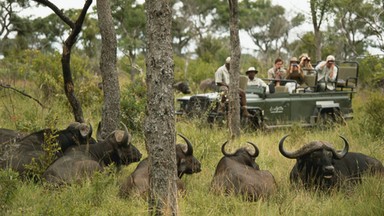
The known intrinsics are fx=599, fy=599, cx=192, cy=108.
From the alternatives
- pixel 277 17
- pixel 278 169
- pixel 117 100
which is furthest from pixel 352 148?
pixel 277 17

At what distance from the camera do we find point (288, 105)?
13344 millimetres

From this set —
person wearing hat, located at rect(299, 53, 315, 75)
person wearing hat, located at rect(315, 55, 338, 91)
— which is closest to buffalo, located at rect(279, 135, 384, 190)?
person wearing hat, located at rect(315, 55, 338, 91)

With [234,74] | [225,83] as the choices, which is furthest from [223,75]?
[234,74]

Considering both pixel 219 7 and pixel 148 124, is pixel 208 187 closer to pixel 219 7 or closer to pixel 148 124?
pixel 148 124

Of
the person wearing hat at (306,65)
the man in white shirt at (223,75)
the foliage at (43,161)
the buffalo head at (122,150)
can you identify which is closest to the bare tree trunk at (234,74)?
the man in white shirt at (223,75)

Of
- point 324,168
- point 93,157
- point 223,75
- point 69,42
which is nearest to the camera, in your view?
point 324,168

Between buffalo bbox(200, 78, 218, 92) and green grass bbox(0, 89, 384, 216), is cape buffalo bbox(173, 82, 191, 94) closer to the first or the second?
buffalo bbox(200, 78, 218, 92)

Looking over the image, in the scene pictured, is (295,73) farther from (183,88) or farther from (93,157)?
(183,88)

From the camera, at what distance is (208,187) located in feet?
25.6

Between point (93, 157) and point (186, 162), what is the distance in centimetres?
145

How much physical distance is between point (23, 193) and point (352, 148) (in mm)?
5870

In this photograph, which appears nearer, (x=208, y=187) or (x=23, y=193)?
(x=23, y=193)

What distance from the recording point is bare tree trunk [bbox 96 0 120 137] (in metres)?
9.72

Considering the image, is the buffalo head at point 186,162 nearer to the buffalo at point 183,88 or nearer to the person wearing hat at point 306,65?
the person wearing hat at point 306,65
